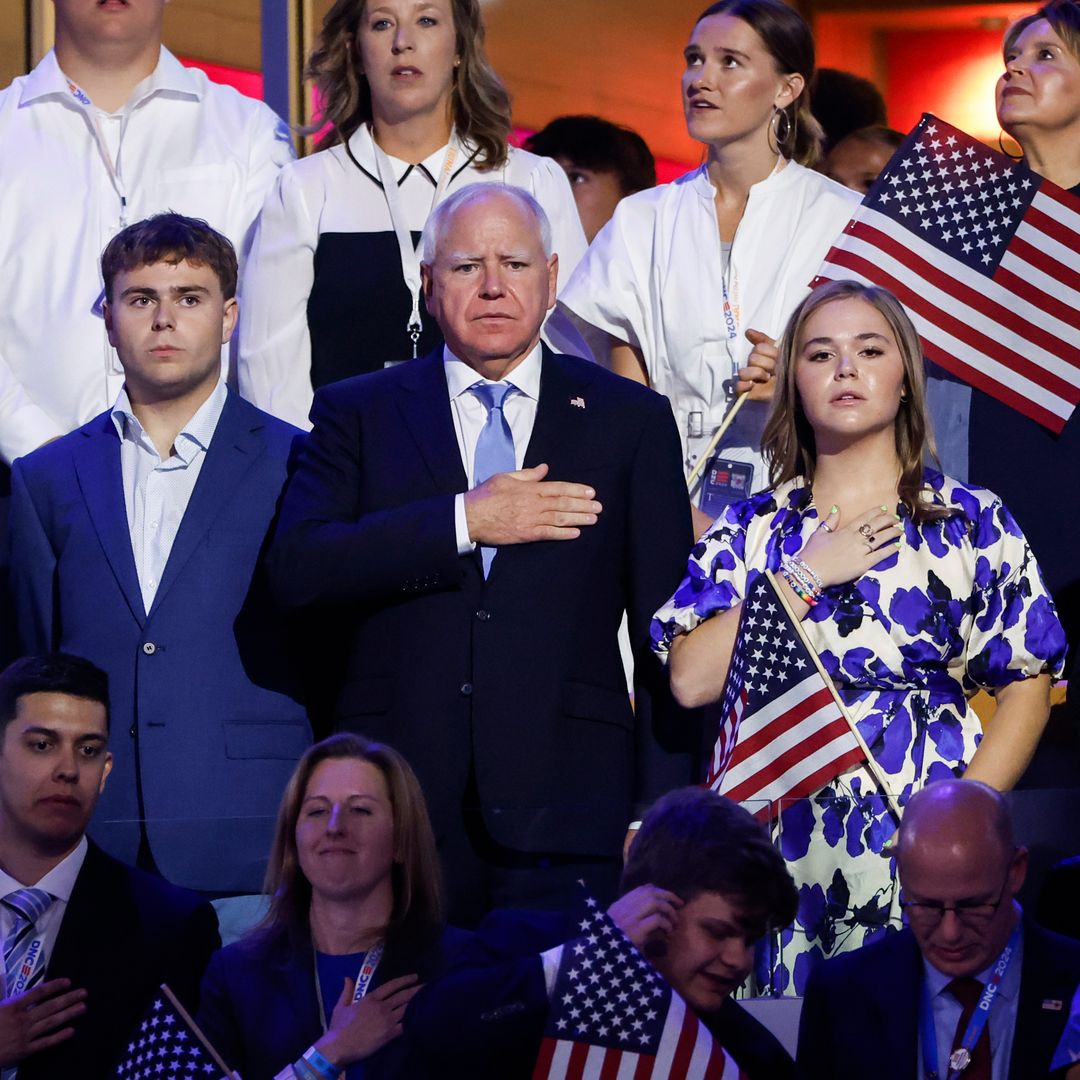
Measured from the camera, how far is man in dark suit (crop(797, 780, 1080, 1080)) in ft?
10.8

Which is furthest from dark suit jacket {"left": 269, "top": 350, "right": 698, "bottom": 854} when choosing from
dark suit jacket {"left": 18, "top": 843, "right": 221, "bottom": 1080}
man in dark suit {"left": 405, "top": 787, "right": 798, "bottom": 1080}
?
dark suit jacket {"left": 18, "top": 843, "right": 221, "bottom": 1080}

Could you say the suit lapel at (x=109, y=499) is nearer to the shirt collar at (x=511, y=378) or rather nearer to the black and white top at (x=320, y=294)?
the black and white top at (x=320, y=294)

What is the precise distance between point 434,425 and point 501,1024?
122 cm

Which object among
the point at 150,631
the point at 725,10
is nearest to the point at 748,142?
the point at 725,10

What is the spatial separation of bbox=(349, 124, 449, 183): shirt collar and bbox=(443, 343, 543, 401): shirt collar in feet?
2.81

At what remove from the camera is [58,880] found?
3641 mm

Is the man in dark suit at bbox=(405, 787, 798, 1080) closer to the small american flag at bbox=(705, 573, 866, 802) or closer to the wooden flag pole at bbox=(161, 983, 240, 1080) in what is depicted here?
the wooden flag pole at bbox=(161, 983, 240, 1080)

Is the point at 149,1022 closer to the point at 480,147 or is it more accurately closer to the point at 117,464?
the point at 117,464

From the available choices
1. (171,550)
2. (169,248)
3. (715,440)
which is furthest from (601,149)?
(171,550)

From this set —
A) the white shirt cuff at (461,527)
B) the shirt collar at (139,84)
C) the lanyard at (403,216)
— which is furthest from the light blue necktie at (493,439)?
the shirt collar at (139,84)

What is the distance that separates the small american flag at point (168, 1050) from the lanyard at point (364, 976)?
17cm

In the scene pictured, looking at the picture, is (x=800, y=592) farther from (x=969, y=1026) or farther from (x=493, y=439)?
(x=969, y=1026)

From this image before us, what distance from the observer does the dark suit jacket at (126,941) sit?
3.51 m

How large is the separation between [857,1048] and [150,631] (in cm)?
154
